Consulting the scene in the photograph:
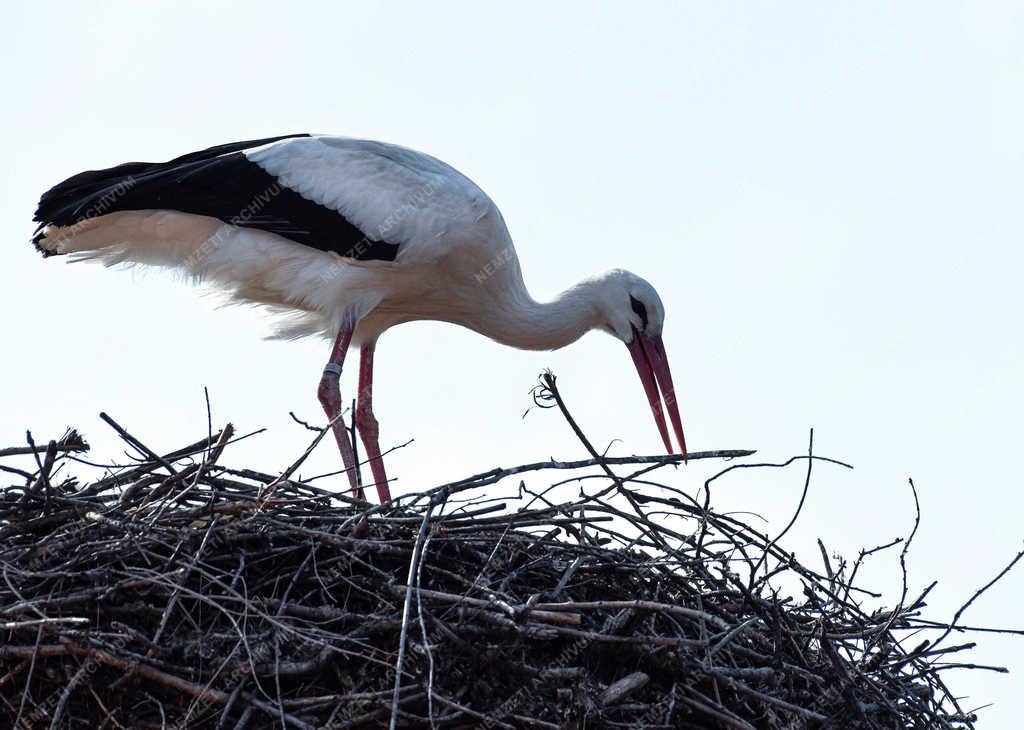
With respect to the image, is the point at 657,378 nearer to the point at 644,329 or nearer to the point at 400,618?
the point at 644,329

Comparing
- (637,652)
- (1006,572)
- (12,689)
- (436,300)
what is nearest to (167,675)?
(12,689)

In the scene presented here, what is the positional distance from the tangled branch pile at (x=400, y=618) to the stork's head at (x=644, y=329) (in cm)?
199

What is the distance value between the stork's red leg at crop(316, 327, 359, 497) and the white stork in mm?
11

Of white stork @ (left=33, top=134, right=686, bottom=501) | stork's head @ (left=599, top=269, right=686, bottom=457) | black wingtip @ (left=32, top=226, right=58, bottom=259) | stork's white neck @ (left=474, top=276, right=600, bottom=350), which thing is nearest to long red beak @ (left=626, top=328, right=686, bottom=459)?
stork's head @ (left=599, top=269, right=686, bottom=457)

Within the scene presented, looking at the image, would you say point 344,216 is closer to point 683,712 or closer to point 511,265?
point 511,265

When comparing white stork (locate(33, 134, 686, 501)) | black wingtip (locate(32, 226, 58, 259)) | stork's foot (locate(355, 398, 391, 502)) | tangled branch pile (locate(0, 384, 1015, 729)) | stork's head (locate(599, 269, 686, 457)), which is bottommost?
tangled branch pile (locate(0, 384, 1015, 729))

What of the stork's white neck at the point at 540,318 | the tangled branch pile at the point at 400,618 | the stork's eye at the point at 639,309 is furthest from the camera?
the stork's eye at the point at 639,309

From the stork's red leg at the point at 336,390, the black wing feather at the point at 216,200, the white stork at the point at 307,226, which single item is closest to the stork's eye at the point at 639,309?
the white stork at the point at 307,226

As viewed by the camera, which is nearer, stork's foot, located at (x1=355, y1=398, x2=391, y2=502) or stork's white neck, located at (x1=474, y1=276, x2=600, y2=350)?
stork's white neck, located at (x1=474, y1=276, x2=600, y2=350)

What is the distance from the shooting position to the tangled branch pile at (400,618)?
12.8 ft

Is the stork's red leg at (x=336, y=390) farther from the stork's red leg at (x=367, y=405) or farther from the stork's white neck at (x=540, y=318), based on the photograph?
the stork's white neck at (x=540, y=318)

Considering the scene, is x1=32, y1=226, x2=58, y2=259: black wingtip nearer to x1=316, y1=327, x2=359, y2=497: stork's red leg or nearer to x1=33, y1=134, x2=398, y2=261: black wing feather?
x1=33, y1=134, x2=398, y2=261: black wing feather

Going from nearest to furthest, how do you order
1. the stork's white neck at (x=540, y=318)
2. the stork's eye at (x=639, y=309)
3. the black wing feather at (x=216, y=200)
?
the black wing feather at (x=216, y=200)
the stork's white neck at (x=540, y=318)
the stork's eye at (x=639, y=309)

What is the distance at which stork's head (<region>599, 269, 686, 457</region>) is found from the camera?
265 inches
